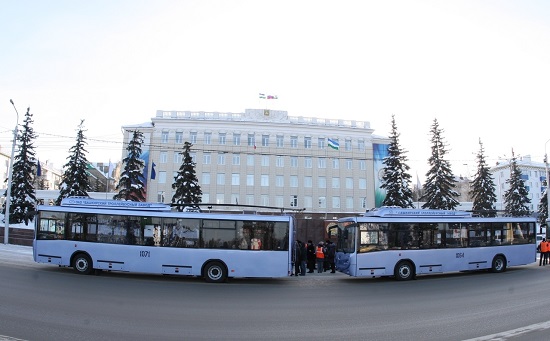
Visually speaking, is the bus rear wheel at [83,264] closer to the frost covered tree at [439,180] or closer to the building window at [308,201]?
the frost covered tree at [439,180]

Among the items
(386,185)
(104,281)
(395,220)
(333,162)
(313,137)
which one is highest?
(313,137)

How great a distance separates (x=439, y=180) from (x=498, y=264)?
24.1 metres

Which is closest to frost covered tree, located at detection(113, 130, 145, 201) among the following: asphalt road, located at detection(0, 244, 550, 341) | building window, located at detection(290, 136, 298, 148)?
asphalt road, located at detection(0, 244, 550, 341)

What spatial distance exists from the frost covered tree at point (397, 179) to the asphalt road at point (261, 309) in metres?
25.4

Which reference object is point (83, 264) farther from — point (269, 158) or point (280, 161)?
point (280, 161)

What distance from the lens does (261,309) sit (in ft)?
33.1

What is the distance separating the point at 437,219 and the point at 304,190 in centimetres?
4548

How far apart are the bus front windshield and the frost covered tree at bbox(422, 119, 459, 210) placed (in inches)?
1073

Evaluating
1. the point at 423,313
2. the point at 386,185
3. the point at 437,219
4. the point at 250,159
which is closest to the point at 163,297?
the point at 423,313

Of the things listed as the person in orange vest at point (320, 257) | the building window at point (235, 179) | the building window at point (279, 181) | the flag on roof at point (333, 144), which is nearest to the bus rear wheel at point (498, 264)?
the person in orange vest at point (320, 257)

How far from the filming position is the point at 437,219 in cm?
1823

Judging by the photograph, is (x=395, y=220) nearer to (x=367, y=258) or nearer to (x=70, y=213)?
(x=367, y=258)

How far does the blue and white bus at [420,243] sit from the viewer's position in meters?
16.7

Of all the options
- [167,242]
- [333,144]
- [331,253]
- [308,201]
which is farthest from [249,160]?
[167,242]
